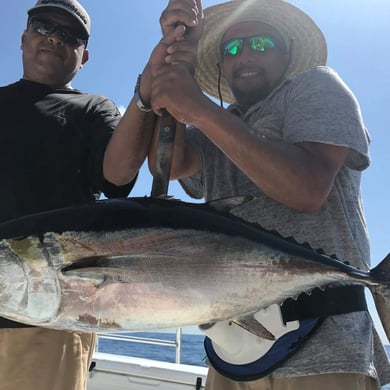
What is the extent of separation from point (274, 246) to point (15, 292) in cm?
79

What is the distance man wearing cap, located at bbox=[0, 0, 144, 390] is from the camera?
2.32 m

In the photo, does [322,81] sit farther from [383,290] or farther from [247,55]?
[383,290]

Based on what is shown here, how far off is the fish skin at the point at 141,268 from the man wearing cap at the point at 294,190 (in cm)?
20

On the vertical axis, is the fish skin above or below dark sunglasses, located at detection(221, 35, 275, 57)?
below

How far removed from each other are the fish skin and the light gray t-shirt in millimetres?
240

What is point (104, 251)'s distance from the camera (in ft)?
4.43

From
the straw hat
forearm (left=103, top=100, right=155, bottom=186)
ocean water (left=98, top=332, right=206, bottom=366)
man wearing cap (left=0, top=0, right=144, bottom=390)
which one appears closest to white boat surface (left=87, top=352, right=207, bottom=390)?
man wearing cap (left=0, top=0, right=144, bottom=390)

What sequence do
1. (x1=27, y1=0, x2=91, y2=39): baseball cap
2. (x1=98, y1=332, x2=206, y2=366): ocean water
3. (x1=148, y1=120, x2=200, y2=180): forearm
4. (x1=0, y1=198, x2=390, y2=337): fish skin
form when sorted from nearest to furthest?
(x1=0, y1=198, x2=390, y2=337): fish skin, (x1=148, y1=120, x2=200, y2=180): forearm, (x1=27, y1=0, x2=91, y2=39): baseball cap, (x1=98, y1=332, x2=206, y2=366): ocean water

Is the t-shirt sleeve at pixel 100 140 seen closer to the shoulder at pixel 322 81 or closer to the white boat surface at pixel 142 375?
the shoulder at pixel 322 81

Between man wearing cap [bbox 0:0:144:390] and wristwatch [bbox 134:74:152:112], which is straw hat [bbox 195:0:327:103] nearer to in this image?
man wearing cap [bbox 0:0:144:390]

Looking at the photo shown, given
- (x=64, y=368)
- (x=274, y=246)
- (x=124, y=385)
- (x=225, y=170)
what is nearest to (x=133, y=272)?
(x=274, y=246)

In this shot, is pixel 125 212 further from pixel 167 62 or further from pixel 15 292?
pixel 167 62

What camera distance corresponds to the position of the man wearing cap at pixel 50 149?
7.61 feet

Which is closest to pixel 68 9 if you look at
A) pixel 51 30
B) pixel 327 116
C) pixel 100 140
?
pixel 51 30
